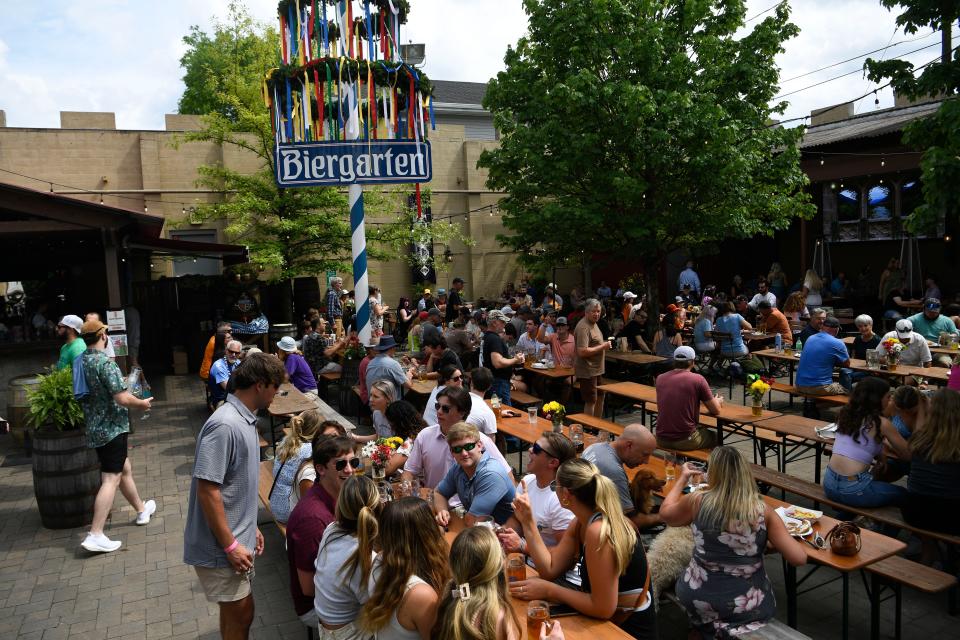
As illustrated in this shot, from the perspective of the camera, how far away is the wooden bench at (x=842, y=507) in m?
4.84

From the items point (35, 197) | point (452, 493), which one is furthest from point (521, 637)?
point (35, 197)

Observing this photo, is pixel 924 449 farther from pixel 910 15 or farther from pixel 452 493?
pixel 910 15

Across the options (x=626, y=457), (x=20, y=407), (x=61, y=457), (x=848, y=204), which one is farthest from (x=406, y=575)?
(x=848, y=204)

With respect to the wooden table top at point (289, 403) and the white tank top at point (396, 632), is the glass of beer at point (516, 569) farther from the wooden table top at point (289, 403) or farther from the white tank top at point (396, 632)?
the wooden table top at point (289, 403)

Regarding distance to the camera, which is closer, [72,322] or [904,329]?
[72,322]

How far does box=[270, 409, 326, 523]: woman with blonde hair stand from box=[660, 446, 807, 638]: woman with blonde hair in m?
2.66

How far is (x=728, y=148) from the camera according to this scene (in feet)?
42.2

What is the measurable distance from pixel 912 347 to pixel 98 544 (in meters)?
9.58

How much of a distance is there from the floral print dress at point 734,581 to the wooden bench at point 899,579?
0.82 metres

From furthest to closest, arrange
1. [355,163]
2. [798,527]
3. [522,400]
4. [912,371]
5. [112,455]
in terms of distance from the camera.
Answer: [522,400] < [355,163] < [912,371] < [112,455] < [798,527]

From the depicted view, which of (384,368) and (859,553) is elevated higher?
(384,368)

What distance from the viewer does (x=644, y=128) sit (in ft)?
42.7

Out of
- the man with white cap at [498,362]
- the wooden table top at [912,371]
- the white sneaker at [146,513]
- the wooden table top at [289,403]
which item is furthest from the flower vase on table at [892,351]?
the white sneaker at [146,513]

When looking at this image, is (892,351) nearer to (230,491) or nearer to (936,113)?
(936,113)
